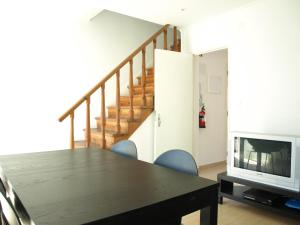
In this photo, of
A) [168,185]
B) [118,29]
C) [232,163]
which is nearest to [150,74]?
[118,29]

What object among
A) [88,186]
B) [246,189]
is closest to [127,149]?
[88,186]

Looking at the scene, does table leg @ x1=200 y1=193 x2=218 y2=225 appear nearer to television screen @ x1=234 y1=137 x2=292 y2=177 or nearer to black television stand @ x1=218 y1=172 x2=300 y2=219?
black television stand @ x1=218 y1=172 x2=300 y2=219

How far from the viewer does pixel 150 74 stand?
4984mm

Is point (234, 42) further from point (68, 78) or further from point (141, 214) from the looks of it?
point (141, 214)

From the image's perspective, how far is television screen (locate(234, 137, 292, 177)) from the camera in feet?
8.09

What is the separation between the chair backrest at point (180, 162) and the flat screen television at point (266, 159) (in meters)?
1.31

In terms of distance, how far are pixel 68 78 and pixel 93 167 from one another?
293 cm

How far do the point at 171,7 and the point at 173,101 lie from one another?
4.46ft

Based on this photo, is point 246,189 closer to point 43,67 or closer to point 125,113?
point 125,113

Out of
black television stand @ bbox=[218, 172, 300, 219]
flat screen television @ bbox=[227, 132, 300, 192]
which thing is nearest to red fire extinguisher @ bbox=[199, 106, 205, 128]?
black television stand @ bbox=[218, 172, 300, 219]

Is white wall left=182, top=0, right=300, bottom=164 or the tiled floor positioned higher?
white wall left=182, top=0, right=300, bottom=164

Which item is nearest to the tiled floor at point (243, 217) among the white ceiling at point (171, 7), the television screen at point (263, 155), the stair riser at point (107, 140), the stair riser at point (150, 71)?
the television screen at point (263, 155)

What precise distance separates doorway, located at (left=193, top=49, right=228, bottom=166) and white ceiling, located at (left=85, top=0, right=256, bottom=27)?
3.54ft

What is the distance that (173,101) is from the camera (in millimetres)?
3887
